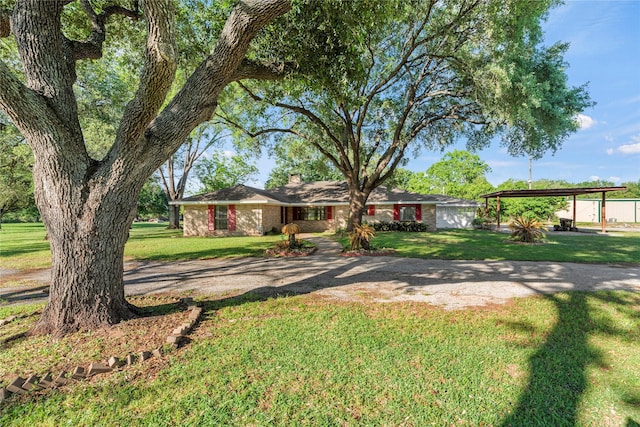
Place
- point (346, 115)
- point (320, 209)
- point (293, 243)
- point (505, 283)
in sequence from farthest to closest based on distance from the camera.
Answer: point (320, 209)
point (346, 115)
point (293, 243)
point (505, 283)

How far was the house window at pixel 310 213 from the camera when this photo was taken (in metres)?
21.7

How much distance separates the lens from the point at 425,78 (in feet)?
43.3

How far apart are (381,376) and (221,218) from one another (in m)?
17.5

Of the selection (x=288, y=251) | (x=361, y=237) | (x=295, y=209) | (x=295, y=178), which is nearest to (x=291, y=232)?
(x=288, y=251)

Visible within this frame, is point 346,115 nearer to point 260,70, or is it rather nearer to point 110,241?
point 260,70

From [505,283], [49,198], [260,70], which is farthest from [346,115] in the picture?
[49,198]

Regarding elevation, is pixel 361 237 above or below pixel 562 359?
above

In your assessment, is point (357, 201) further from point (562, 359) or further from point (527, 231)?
point (562, 359)

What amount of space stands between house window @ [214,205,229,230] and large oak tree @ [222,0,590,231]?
5.59 m

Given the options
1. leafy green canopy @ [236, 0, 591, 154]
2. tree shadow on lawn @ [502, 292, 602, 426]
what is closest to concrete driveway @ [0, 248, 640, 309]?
tree shadow on lawn @ [502, 292, 602, 426]

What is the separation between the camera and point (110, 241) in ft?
12.2

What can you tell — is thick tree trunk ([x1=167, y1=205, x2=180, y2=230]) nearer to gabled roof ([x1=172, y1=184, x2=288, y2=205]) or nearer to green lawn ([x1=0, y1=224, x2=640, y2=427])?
gabled roof ([x1=172, y1=184, x2=288, y2=205])

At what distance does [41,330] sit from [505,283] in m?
7.97

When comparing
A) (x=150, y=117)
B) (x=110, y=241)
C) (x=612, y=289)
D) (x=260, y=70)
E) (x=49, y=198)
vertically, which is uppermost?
(x=260, y=70)
